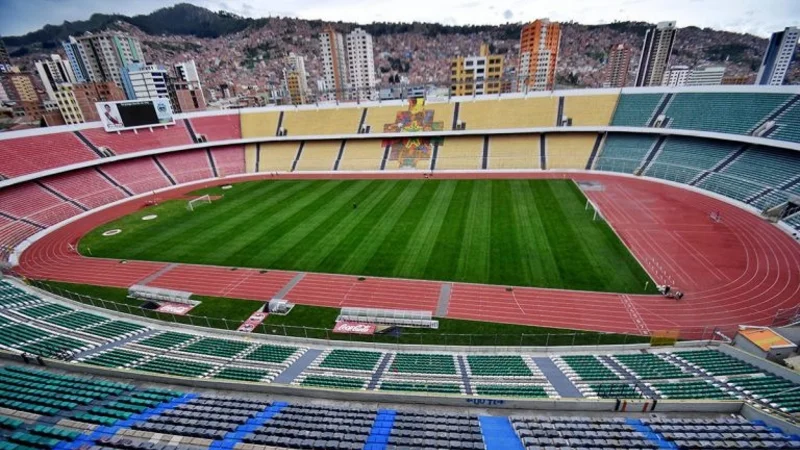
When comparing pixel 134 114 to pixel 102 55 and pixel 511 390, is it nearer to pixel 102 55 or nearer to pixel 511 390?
pixel 511 390

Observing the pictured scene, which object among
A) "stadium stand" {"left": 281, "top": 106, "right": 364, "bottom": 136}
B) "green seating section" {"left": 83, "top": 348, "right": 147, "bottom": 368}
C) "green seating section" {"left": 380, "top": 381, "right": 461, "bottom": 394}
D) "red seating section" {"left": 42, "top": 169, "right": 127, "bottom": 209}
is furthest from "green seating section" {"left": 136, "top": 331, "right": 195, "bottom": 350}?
"stadium stand" {"left": 281, "top": 106, "right": 364, "bottom": 136}

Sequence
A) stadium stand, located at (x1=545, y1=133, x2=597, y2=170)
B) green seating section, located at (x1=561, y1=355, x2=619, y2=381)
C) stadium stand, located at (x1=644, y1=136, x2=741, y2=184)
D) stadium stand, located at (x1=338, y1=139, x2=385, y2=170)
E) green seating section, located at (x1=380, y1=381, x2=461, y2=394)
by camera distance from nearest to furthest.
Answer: green seating section, located at (x1=380, y1=381, x2=461, y2=394) → green seating section, located at (x1=561, y1=355, x2=619, y2=381) → stadium stand, located at (x1=644, y1=136, x2=741, y2=184) → stadium stand, located at (x1=545, y1=133, x2=597, y2=170) → stadium stand, located at (x1=338, y1=139, x2=385, y2=170)

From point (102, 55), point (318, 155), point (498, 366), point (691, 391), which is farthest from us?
point (102, 55)

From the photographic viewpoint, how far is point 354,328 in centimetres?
1703

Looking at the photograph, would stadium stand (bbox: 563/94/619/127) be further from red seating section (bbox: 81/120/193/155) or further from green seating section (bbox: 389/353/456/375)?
red seating section (bbox: 81/120/193/155)

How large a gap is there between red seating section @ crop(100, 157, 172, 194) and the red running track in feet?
44.0

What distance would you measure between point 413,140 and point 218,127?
2956 cm

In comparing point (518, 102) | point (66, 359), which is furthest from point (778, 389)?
point (518, 102)

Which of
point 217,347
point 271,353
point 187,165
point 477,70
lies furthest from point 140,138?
point 477,70

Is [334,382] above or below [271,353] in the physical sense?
above

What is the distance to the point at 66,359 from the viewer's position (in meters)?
12.7

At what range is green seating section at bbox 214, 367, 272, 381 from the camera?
1242cm

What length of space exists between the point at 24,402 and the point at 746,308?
28430mm

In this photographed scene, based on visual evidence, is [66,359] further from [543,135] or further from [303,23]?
[303,23]
